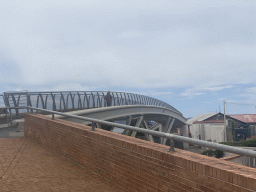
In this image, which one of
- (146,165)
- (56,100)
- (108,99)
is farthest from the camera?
(108,99)

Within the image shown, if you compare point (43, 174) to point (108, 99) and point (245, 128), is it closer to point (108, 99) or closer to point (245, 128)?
point (108, 99)

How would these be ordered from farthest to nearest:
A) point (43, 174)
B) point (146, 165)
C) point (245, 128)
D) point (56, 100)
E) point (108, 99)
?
point (245, 128) → point (108, 99) → point (56, 100) → point (43, 174) → point (146, 165)

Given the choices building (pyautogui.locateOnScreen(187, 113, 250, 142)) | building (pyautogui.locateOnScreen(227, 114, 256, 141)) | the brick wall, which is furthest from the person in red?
building (pyautogui.locateOnScreen(227, 114, 256, 141))

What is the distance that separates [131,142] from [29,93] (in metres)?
12.6

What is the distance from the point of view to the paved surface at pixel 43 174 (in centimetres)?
512

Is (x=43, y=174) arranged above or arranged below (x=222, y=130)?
above

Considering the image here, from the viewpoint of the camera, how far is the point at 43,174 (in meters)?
5.94

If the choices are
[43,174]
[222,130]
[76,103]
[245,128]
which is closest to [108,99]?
[76,103]

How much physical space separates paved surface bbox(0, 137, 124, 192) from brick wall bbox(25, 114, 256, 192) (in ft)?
Result: 0.71

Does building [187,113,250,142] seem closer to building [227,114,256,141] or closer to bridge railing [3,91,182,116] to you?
building [227,114,256,141]

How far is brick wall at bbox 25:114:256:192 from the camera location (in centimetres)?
321

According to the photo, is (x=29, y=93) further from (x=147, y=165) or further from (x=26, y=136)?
(x=147, y=165)

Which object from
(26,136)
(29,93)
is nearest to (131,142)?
(26,136)

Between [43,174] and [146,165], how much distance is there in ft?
9.29
